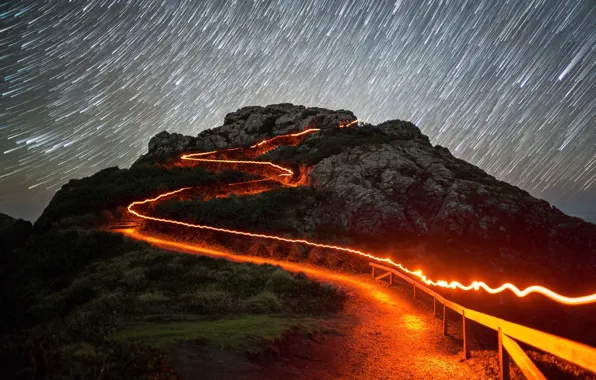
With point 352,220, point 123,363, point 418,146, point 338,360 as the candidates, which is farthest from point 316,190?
point 123,363

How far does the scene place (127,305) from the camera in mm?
10219

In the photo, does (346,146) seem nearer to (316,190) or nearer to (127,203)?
(316,190)

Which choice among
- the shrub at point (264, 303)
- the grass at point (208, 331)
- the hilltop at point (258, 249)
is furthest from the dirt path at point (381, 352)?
the shrub at point (264, 303)

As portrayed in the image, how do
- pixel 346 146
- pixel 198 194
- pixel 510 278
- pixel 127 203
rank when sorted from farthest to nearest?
pixel 346 146, pixel 198 194, pixel 127 203, pixel 510 278

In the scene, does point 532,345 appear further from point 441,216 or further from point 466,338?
point 441,216

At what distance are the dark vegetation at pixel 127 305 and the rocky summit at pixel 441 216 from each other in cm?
1502

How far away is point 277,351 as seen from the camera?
699 centimetres

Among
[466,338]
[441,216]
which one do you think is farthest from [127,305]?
[441,216]

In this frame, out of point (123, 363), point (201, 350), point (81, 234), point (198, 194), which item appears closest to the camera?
point (123, 363)

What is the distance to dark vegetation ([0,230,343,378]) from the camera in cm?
485

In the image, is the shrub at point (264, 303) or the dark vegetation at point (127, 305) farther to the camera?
the shrub at point (264, 303)

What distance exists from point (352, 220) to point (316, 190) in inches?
228

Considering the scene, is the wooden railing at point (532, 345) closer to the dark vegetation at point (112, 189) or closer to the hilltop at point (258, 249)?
the hilltop at point (258, 249)

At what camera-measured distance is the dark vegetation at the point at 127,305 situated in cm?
485
